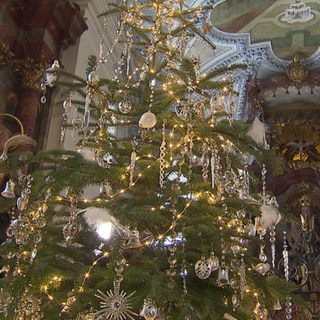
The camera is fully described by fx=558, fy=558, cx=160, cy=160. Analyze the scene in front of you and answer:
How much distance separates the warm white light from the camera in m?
2.72

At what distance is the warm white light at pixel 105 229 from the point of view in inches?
107

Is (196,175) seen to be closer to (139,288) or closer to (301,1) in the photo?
(139,288)

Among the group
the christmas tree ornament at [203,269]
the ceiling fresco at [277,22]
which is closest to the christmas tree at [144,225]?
the christmas tree ornament at [203,269]

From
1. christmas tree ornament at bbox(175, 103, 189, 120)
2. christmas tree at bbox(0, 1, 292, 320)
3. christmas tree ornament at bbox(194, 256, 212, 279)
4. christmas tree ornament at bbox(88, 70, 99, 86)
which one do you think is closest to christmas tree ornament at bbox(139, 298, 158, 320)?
christmas tree at bbox(0, 1, 292, 320)

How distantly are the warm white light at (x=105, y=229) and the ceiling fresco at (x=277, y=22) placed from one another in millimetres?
6966

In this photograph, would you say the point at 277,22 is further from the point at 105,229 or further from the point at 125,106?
the point at 105,229

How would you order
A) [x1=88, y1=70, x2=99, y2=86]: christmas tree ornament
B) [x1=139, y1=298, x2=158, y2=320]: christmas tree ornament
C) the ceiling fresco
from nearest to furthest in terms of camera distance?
[x1=139, y1=298, x2=158, y2=320]: christmas tree ornament → [x1=88, y1=70, x2=99, y2=86]: christmas tree ornament → the ceiling fresco

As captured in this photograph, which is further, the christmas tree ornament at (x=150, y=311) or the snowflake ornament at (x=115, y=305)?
the snowflake ornament at (x=115, y=305)

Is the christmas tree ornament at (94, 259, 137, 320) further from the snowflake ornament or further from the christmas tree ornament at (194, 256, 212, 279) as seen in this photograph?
the christmas tree ornament at (194, 256, 212, 279)

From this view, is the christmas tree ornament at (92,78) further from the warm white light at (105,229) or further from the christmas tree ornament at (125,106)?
the warm white light at (105,229)

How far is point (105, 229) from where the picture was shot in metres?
2.75

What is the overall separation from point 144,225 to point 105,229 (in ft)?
1.07

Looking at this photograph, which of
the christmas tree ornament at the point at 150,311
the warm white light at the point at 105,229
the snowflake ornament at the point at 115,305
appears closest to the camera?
the christmas tree ornament at the point at 150,311

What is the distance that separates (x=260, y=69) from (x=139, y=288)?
26.4 ft
